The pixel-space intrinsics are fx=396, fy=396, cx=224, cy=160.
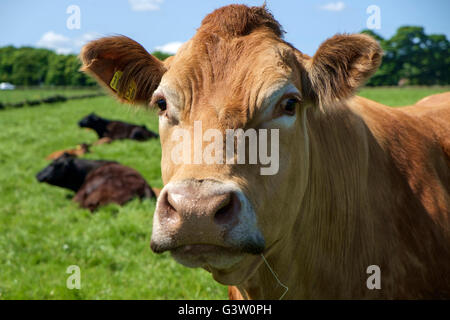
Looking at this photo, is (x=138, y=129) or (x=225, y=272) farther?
(x=138, y=129)

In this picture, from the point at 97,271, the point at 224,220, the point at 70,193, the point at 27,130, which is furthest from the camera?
the point at 27,130

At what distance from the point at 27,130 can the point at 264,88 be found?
17397mm

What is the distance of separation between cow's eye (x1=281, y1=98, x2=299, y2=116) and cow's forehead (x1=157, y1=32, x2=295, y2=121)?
118 millimetres

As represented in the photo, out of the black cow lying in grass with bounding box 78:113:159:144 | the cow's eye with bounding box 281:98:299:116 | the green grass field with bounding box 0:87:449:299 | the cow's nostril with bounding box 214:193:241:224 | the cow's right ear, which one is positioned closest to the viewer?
the cow's nostril with bounding box 214:193:241:224

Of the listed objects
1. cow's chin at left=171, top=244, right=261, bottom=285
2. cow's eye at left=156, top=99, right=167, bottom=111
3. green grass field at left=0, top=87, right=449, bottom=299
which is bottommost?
green grass field at left=0, top=87, right=449, bottom=299

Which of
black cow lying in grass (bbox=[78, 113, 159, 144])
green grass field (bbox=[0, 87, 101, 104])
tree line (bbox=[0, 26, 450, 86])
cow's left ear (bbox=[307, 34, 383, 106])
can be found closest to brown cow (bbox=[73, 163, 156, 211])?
cow's left ear (bbox=[307, 34, 383, 106])

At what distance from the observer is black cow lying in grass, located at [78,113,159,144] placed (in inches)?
581

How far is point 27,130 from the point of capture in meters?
17.2

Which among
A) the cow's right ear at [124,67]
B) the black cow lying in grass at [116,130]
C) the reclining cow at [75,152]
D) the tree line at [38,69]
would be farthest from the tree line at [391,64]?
the cow's right ear at [124,67]

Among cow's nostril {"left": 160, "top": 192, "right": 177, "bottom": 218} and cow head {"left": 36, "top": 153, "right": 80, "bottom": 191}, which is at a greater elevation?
cow's nostril {"left": 160, "top": 192, "right": 177, "bottom": 218}

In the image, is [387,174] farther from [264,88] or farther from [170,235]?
[170,235]

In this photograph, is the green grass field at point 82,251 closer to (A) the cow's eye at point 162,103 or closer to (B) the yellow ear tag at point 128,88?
(B) the yellow ear tag at point 128,88

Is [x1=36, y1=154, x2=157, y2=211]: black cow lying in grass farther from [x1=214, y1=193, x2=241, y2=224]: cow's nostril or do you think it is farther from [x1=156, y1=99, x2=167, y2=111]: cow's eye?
[x1=214, y1=193, x2=241, y2=224]: cow's nostril
